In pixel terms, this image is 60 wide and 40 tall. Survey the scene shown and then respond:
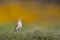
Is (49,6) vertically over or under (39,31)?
over

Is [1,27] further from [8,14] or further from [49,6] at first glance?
[49,6]

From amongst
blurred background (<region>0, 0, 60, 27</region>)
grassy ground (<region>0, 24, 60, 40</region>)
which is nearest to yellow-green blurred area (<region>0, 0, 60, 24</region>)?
blurred background (<region>0, 0, 60, 27</region>)

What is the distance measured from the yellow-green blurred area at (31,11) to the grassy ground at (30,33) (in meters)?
0.12

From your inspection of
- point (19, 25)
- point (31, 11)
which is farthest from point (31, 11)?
point (19, 25)

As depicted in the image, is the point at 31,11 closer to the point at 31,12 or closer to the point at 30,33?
the point at 31,12

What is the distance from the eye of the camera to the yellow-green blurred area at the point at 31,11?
9.80ft

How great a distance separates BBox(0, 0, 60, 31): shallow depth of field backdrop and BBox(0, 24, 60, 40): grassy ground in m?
0.06

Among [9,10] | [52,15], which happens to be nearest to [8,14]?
[9,10]

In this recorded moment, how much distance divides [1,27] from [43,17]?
0.62 metres

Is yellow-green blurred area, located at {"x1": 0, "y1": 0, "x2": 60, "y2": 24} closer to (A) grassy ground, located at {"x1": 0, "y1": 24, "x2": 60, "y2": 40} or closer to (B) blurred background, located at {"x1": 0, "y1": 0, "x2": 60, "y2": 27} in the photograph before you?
(B) blurred background, located at {"x1": 0, "y1": 0, "x2": 60, "y2": 27}

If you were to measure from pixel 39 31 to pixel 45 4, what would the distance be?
0.44 m

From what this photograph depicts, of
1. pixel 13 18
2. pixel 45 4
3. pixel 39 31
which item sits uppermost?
pixel 45 4

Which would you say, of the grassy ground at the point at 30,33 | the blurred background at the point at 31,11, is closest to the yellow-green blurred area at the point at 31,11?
the blurred background at the point at 31,11

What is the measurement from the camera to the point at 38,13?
3016 millimetres
